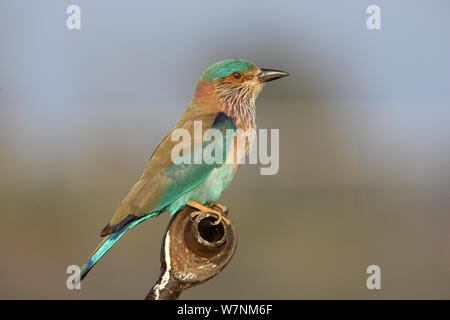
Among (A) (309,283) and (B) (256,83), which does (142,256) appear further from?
(B) (256,83)

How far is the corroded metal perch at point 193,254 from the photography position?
85.0 inches

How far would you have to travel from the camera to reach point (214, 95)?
3527 millimetres

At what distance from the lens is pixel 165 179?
3.04 metres

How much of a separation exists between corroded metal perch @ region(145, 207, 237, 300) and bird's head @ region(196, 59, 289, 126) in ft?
4.24

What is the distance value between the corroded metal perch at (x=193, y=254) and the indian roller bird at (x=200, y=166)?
312 mm

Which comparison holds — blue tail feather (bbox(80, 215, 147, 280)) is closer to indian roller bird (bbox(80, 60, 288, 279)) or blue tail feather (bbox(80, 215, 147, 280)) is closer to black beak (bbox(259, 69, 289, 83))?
indian roller bird (bbox(80, 60, 288, 279))

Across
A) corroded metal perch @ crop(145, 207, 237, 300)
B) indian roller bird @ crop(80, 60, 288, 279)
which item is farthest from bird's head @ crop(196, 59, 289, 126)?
corroded metal perch @ crop(145, 207, 237, 300)

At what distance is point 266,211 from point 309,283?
4.38 feet

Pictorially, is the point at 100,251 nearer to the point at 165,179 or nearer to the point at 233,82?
the point at 165,179

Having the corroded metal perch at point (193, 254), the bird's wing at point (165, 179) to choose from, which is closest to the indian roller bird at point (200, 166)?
the bird's wing at point (165, 179)

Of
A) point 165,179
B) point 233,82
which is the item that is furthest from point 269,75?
point 165,179

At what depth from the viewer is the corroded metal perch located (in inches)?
85.0

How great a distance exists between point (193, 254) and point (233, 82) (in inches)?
62.3

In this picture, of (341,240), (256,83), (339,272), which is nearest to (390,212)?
(341,240)
